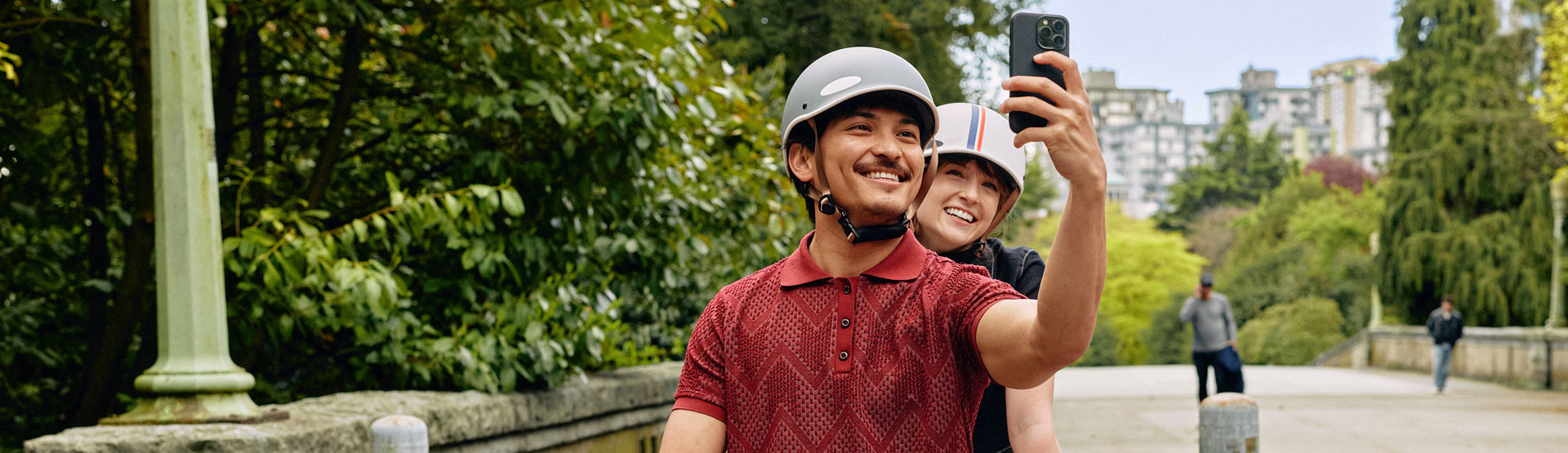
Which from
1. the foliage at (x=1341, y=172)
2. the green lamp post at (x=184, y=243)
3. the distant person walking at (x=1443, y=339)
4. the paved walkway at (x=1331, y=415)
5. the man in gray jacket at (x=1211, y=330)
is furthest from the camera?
the foliage at (x=1341, y=172)

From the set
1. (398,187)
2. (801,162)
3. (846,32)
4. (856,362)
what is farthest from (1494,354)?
(856,362)

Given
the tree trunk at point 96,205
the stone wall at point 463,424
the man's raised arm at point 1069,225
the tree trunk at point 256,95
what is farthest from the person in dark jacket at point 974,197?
the tree trunk at point 96,205

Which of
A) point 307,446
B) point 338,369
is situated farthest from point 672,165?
point 307,446

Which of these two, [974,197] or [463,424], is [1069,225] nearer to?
[974,197]

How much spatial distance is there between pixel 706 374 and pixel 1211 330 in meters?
11.3

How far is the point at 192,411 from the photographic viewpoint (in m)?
3.96

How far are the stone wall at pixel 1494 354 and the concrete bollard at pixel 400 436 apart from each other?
20599mm

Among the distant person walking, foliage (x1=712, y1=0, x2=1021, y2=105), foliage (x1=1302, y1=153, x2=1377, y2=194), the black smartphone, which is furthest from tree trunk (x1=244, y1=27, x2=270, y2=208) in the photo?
foliage (x1=1302, y1=153, x2=1377, y2=194)

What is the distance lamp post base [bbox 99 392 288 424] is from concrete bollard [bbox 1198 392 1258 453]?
116 inches

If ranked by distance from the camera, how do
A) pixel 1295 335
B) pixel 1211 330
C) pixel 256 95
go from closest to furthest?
pixel 256 95, pixel 1211 330, pixel 1295 335

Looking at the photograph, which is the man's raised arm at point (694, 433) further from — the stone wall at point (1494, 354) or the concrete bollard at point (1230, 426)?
the stone wall at point (1494, 354)

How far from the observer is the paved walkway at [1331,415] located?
11.8 meters

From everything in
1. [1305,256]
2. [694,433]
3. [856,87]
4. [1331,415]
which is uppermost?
[856,87]

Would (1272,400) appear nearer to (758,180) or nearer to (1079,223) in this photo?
(758,180)
